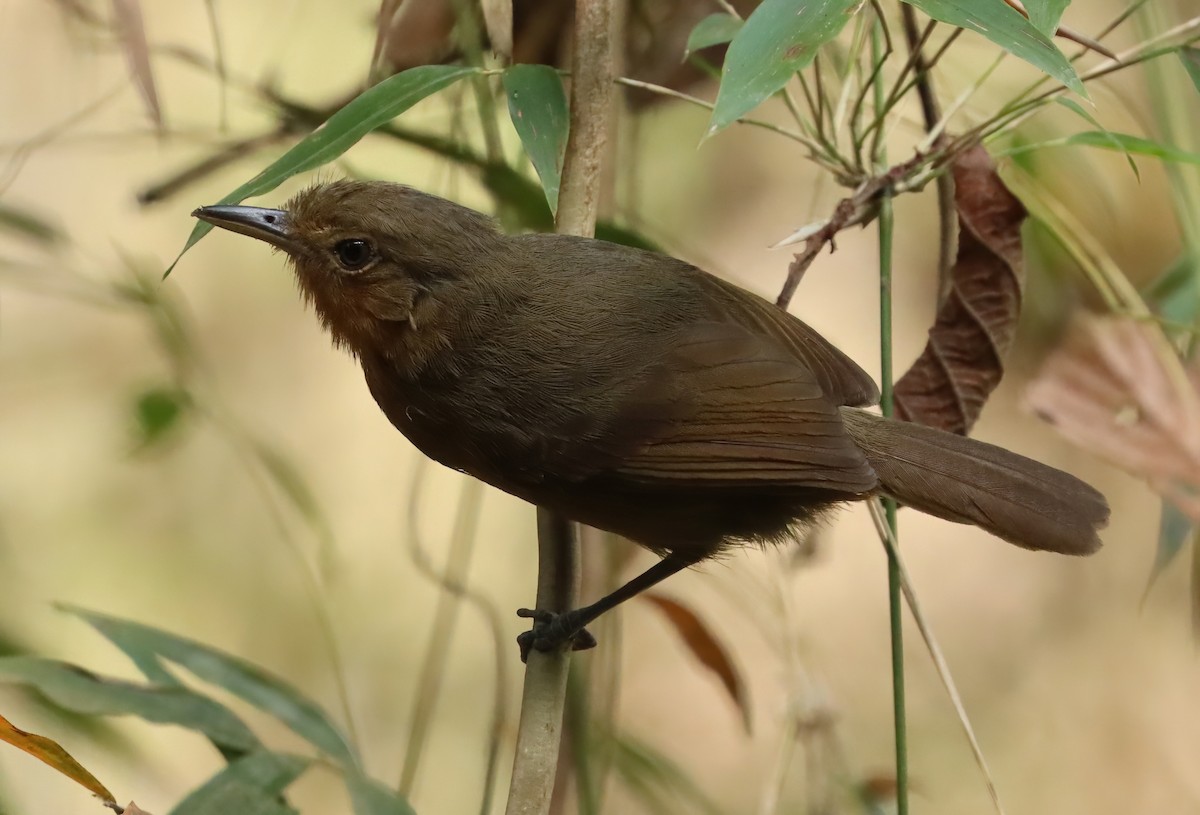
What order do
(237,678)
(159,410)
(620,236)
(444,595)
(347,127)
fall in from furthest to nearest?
(444,595) < (159,410) < (620,236) < (237,678) < (347,127)

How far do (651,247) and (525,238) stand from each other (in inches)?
16.4

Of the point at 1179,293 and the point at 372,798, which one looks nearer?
the point at 372,798

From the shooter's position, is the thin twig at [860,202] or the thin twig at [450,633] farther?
the thin twig at [450,633]

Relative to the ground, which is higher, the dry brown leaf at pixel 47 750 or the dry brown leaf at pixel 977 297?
the dry brown leaf at pixel 977 297

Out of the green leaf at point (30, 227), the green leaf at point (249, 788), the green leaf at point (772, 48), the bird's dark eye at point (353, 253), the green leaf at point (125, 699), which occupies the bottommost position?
the green leaf at point (249, 788)

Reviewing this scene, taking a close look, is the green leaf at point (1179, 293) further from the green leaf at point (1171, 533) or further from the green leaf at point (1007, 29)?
the green leaf at point (1007, 29)

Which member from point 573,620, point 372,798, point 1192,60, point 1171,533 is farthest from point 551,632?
point 1192,60

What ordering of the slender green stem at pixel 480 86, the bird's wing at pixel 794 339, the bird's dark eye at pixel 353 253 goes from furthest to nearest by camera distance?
the slender green stem at pixel 480 86, the bird's wing at pixel 794 339, the bird's dark eye at pixel 353 253

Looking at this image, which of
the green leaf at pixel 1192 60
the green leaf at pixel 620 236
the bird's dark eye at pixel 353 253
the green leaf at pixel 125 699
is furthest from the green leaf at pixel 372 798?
the green leaf at pixel 1192 60

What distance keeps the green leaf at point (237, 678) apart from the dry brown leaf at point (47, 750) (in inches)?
17.1

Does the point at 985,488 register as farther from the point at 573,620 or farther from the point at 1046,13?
the point at 1046,13

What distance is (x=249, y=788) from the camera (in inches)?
67.8

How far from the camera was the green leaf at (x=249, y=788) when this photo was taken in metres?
1.66

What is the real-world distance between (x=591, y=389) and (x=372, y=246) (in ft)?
1.38
